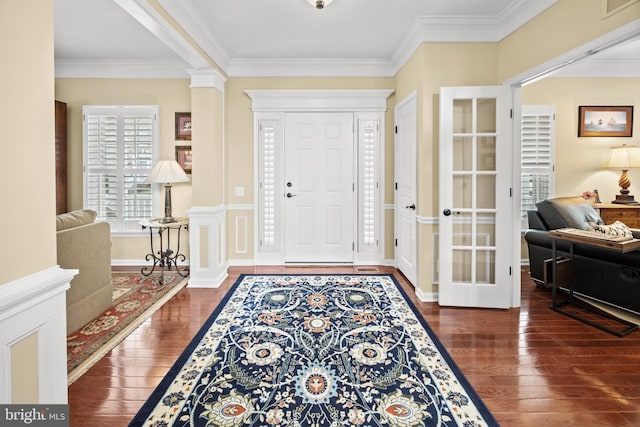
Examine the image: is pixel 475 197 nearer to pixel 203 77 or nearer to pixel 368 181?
pixel 368 181

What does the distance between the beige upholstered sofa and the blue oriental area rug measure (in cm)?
108

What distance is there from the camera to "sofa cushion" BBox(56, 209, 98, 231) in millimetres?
2865

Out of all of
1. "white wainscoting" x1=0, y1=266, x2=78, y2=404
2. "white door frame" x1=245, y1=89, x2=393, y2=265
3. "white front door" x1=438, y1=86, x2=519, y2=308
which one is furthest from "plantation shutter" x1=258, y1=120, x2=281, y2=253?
"white wainscoting" x1=0, y1=266, x2=78, y2=404

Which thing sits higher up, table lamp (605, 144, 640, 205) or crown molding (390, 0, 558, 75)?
crown molding (390, 0, 558, 75)

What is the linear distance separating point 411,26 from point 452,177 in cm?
171

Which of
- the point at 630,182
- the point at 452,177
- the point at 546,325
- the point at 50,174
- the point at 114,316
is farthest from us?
the point at 630,182

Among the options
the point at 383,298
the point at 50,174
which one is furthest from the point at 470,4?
the point at 50,174

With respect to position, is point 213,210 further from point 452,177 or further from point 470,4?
point 470,4

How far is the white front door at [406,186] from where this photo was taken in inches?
158

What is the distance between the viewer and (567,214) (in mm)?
3861

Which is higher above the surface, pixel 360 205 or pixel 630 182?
pixel 630 182

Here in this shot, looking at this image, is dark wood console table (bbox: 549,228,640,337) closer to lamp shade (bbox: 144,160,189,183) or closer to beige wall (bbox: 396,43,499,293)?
beige wall (bbox: 396,43,499,293)

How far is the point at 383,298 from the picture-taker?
3662 millimetres

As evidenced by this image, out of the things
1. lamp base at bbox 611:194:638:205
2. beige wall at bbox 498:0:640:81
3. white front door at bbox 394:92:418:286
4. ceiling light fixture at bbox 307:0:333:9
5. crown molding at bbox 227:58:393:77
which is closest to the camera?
beige wall at bbox 498:0:640:81
